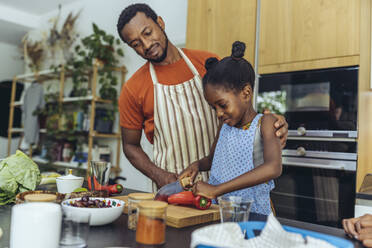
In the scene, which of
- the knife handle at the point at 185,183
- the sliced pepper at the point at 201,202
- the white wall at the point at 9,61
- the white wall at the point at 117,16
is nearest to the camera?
the sliced pepper at the point at 201,202

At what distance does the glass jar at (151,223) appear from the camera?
813mm

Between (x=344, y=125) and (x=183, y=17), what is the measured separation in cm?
224

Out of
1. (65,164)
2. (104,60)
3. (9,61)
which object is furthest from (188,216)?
(9,61)

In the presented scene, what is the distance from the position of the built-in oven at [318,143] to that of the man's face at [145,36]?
3.19ft

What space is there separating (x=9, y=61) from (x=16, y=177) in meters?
5.90

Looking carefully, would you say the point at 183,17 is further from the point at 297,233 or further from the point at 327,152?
the point at 297,233

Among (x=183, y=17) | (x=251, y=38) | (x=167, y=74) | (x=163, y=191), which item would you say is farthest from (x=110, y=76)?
(x=163, y=191)

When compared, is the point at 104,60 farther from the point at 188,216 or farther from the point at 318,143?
the point at 188,216

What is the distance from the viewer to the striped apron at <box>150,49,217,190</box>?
5.92 feet

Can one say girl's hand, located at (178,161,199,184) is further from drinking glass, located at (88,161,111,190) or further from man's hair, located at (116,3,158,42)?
man's hair, located at (116,3,158,42)

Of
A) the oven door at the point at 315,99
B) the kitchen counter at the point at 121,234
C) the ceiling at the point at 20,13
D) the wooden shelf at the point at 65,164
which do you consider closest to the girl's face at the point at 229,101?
the kitchen counter at the point at 121,234

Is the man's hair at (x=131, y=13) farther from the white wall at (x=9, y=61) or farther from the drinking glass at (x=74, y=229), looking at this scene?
the white wall at (x=9, y=61)

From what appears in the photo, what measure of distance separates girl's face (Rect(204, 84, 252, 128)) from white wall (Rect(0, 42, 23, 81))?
6137 mm

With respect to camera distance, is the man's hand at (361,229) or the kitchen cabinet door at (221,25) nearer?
the man's hand at (361,229)
